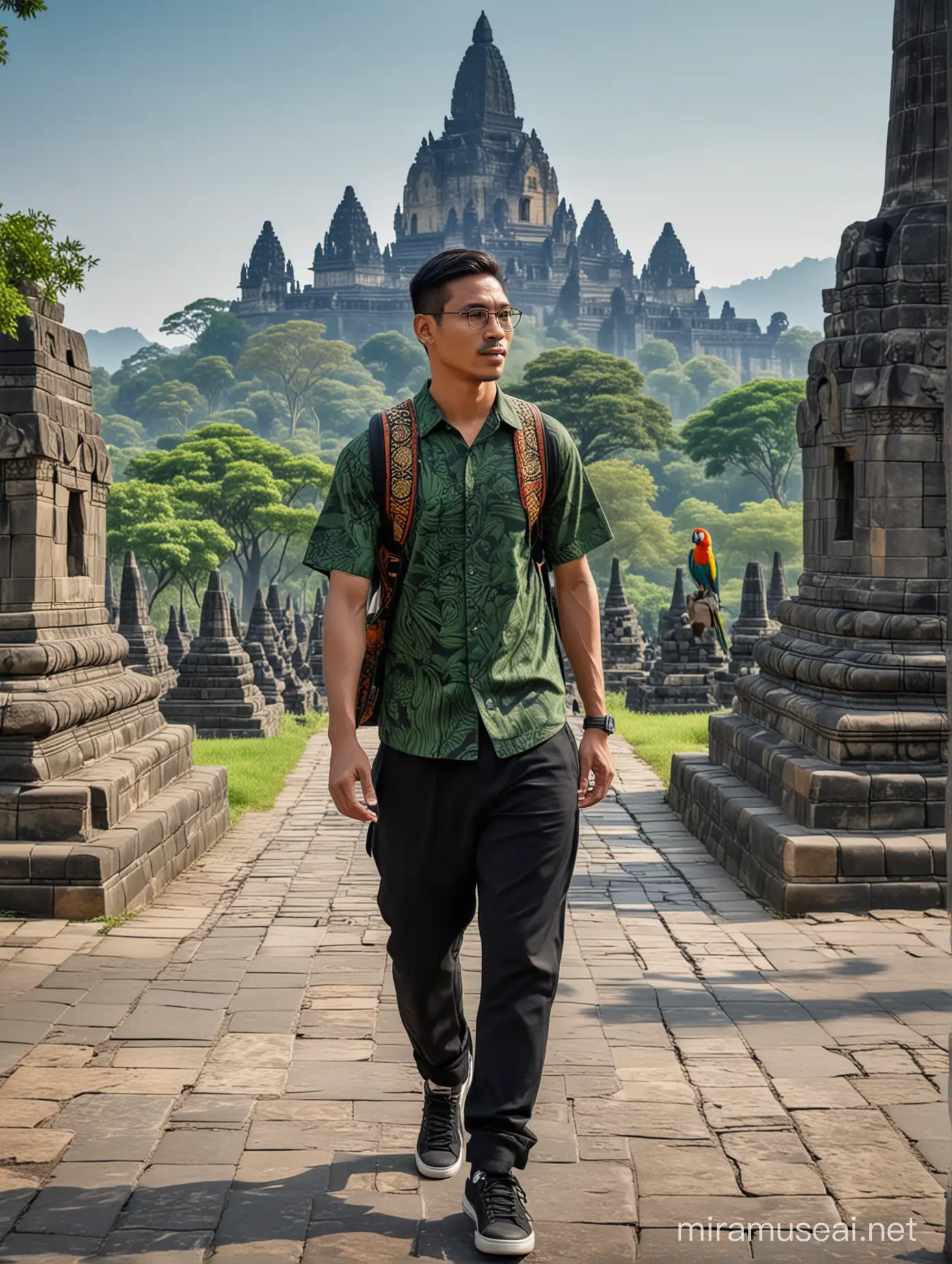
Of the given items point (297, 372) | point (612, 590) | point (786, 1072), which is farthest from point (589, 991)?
point (297, 372)

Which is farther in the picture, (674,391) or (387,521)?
(674,391)

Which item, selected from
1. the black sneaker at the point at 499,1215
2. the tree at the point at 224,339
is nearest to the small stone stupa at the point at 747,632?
the black sneaker at the point at 499,1215

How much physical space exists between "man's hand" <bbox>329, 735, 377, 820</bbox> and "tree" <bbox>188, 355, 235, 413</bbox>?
95911 millimetres

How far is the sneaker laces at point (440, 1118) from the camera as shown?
3.08 meters

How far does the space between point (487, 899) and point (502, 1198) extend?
0.52 meters

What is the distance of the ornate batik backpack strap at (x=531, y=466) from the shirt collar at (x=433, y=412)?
0.02 metres

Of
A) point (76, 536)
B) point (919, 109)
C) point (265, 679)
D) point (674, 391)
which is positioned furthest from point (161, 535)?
point (674, 391)

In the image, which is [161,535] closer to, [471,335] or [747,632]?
[747,632]

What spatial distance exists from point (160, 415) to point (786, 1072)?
310 feet

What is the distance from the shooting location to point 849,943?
5.24 meters

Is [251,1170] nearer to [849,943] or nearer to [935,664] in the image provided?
[849,943]

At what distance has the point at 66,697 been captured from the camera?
6.38 meters

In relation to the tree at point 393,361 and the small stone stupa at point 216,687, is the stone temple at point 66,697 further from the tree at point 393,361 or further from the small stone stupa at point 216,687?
the tree at point 393,361

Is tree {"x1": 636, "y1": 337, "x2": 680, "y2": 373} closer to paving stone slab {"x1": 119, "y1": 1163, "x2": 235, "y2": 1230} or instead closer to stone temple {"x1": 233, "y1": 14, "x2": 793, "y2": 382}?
stone temple {"x1": 233, "y1": 14, "x2": 793, "y2": 382}
